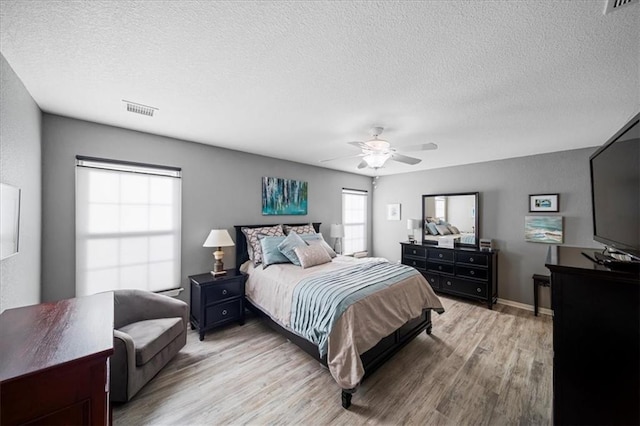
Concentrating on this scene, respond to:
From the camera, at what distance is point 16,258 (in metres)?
1.74

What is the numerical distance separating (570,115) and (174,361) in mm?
4694

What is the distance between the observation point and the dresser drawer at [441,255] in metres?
4.31

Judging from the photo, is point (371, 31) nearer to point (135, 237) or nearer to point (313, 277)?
point (313, 277)

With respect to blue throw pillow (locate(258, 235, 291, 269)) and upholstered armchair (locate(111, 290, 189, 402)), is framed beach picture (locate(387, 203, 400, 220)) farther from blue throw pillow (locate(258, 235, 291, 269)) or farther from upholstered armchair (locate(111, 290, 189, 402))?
upholstered armchair (locate(111, 290, 189, 402))

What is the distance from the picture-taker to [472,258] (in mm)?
4055

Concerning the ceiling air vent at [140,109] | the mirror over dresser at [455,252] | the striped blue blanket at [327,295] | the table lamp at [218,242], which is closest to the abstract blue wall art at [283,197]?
the table lamp at [218,242]

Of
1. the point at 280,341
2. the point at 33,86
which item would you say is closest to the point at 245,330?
the point at 280,341

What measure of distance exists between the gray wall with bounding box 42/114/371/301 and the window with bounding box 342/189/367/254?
445mm

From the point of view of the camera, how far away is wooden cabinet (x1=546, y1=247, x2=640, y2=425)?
100 cm

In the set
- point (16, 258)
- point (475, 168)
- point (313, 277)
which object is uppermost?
point (475, 168)

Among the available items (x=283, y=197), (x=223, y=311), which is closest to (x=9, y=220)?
(x=223, y=311)

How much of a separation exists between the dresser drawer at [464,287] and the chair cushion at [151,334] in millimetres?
4215

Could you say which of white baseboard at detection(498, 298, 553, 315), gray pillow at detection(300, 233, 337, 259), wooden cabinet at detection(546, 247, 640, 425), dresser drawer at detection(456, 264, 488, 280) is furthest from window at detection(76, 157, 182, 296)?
white baseboard at detection(498, 298, 553, 315)

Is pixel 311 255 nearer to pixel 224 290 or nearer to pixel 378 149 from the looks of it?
pixel 224 290
